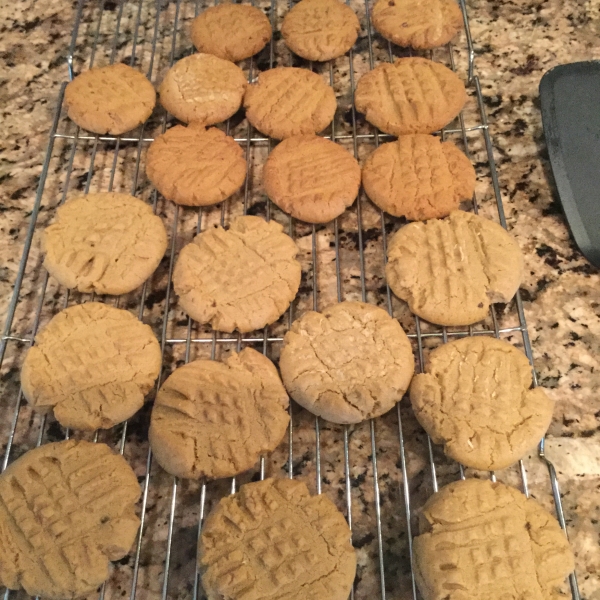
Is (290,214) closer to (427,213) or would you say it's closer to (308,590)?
(427,213)

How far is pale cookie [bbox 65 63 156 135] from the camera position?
1.92 meters

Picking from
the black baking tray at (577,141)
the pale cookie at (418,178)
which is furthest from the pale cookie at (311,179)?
the black baking tray at (577,141)

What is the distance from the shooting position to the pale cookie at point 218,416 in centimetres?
139

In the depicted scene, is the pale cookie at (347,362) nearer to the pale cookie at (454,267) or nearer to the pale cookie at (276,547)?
the pale cookie at (454,267)

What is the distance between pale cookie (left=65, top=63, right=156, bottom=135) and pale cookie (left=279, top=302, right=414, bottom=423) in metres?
0.97

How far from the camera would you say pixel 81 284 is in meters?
1.64

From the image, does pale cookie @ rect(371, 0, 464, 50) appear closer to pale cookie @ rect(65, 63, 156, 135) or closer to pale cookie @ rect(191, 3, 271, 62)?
pale cookie @ rect(191, 3, 271, 62)

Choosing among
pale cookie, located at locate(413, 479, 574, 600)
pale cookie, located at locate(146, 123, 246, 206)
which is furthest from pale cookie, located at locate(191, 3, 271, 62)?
pale cookie, located at locate(413, 479, 574, 600)

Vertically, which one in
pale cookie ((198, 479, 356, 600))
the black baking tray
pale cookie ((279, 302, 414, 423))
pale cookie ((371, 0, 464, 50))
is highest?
pale cookie ((371, 0, 464, 50))

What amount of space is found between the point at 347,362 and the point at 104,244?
2.66 feet

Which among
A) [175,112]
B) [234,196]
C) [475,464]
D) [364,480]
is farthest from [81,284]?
[475,464]

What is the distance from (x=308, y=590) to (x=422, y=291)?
84 cm

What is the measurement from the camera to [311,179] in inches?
Result: 70.4

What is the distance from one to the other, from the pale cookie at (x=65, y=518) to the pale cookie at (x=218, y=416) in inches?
5.3
